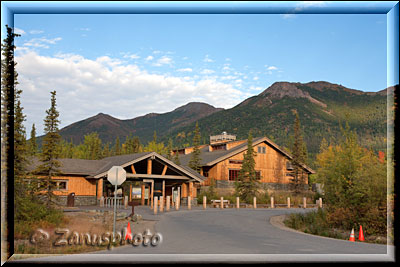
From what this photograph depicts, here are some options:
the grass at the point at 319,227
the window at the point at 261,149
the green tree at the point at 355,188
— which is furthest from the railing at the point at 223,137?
the green tree at the point at 355,188

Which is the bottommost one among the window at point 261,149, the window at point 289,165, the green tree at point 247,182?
the green tree at point 247,182

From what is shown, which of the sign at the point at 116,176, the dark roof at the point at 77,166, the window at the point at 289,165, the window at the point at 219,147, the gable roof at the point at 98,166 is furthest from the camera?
the window at the point at 219,147

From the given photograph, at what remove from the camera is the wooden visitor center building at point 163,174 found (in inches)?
1228

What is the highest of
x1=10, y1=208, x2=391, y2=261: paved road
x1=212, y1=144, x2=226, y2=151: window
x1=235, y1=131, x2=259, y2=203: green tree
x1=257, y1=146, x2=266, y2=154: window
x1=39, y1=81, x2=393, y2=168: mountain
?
x1=39, y1=81, x2=393, y2=168: mountain

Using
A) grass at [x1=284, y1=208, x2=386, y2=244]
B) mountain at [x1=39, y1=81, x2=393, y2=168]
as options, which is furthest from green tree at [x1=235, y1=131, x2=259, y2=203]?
mountain at [x1=39, y1=81, x2=393, y2=168]

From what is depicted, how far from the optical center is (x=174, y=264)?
9953 mm

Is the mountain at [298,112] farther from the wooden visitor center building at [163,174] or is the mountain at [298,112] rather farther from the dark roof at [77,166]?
the dark roof at [77,166]

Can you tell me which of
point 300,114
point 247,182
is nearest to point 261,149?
point 247,182

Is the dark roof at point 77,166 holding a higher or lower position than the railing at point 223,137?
lower

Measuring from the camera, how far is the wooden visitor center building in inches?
1228

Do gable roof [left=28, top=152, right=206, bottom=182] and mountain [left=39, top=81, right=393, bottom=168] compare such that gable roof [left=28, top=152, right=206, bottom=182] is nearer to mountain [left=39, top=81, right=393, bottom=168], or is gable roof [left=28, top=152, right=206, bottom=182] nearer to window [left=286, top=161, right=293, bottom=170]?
window [left=286, top=161, right=293, bottom=170]

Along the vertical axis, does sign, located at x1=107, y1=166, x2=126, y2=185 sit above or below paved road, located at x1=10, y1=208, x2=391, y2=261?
above

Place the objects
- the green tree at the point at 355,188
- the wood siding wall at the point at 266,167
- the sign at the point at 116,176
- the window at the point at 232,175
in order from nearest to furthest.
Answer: the sign at the point at 116,176
the green tree at the point at 355,188
the wood siding wall at the point at 266,167
the window at the point at 232,175

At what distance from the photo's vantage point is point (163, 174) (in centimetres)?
3186
